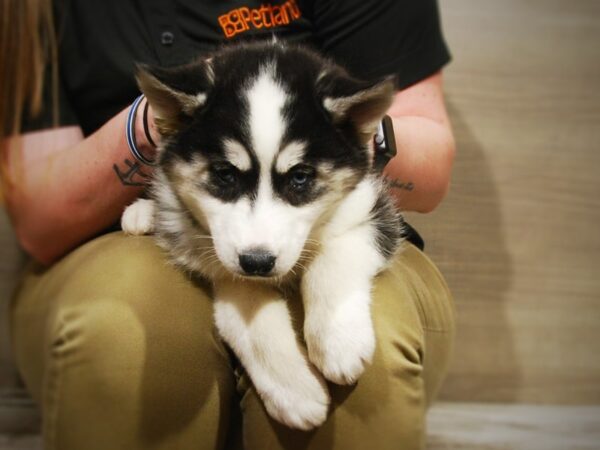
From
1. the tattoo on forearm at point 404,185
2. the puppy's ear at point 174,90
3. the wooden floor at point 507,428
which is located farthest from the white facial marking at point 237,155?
the wooden floor at point 507,428

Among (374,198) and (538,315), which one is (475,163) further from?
(374,198)

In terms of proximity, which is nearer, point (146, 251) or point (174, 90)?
point (174, 90)

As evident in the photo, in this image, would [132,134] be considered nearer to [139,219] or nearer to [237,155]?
[139,219]

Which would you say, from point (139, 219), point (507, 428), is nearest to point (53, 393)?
point (139, 219)

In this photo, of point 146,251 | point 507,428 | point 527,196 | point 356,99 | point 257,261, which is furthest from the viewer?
point 527,196

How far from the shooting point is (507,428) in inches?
76.9

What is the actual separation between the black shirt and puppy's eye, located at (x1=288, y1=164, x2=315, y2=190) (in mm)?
487

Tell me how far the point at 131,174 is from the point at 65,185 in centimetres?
18

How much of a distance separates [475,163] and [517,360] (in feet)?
2.38

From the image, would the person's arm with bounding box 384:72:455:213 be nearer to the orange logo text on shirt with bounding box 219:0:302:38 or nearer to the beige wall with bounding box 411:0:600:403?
the orange logo text on shirt with bounding box 219:0:302:38

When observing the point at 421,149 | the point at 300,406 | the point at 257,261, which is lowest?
the point at 300,406

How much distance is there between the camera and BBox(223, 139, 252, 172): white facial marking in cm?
115

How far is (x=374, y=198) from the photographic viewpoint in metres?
1.36

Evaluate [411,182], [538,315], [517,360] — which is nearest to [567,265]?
[538,315]
